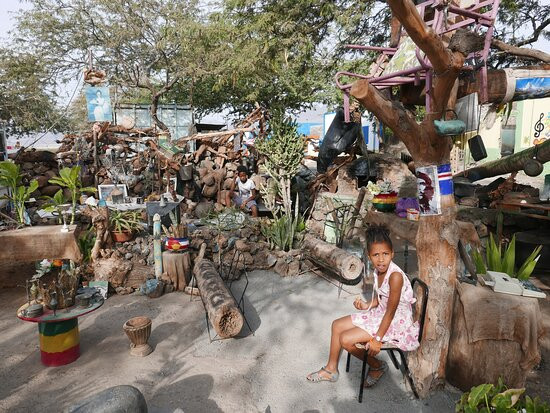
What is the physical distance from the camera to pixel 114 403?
8.18 ft

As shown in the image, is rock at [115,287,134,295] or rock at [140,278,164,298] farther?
rock at [115,287,134,295]

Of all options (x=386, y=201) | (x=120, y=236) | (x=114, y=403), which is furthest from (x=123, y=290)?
(x=386, y=201)

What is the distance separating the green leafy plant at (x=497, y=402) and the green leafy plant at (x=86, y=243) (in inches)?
238

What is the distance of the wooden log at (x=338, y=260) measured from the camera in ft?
18.0

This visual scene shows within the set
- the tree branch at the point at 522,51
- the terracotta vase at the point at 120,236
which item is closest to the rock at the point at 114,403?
the terracotta vase at the point at 120,236

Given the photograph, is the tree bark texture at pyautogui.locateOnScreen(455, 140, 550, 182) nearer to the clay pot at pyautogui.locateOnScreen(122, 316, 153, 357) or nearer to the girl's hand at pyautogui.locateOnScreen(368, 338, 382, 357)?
the girl's hand at pyautogui.locateOnScreen(368, 338, 382, 357)

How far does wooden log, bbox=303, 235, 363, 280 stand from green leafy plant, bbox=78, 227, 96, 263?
3.83m

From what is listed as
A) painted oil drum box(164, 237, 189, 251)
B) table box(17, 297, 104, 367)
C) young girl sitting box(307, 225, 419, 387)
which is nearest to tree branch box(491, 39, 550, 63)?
young girl sitting box(307, 225, 419, 387)

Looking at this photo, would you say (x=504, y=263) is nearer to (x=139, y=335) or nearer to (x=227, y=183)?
(x=139, y=335)

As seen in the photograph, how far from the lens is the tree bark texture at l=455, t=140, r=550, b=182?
613 cm

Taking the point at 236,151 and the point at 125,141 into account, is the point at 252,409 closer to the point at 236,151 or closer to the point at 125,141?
the point at 236,151

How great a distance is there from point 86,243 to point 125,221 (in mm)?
772

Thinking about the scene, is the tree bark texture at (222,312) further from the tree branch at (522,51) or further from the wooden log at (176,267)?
the tree branch at (522,51)

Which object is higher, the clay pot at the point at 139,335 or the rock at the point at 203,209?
the rock at the point at 203,209
